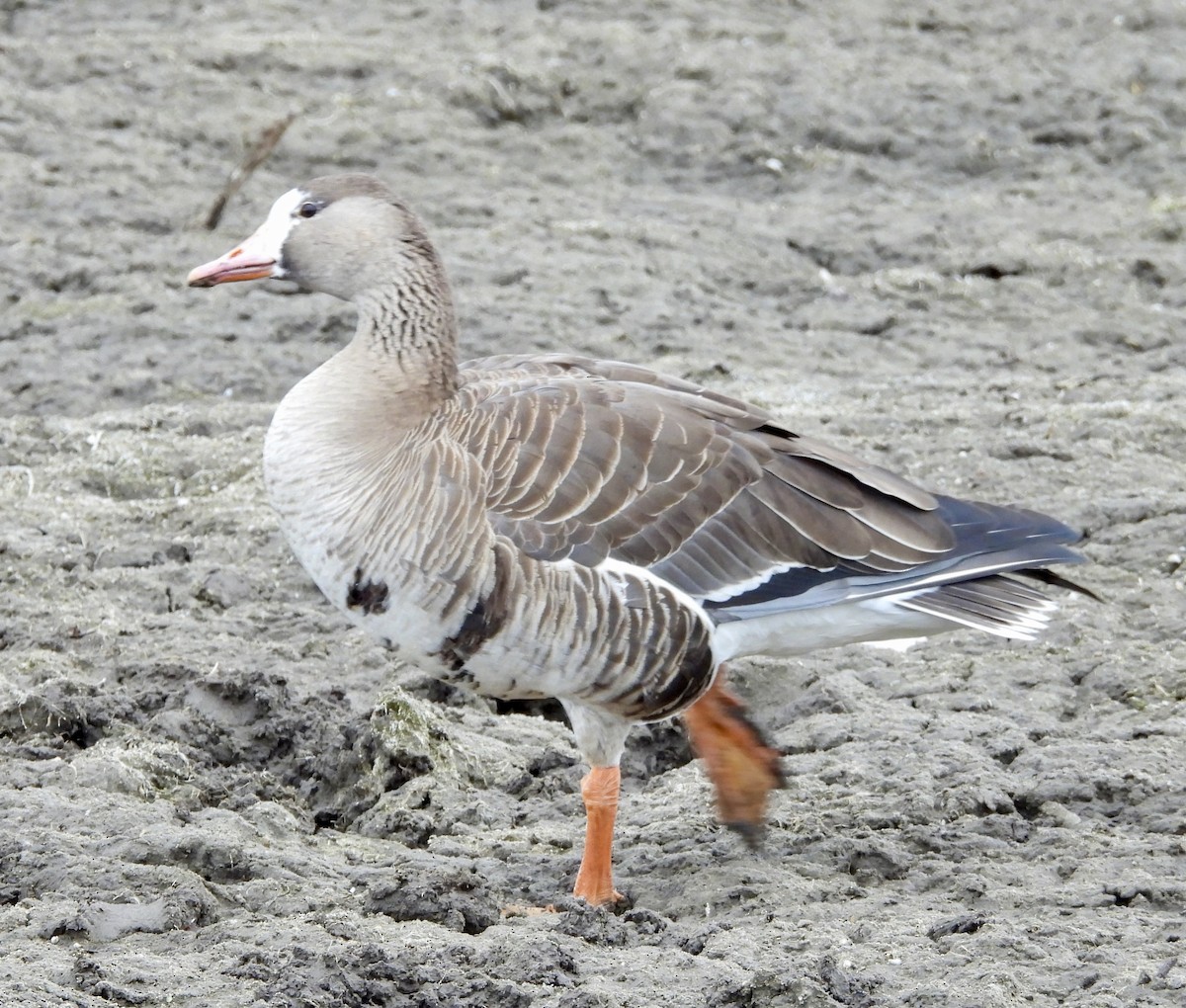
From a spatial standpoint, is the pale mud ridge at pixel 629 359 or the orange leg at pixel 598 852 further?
the orange leg at pixel 598 852

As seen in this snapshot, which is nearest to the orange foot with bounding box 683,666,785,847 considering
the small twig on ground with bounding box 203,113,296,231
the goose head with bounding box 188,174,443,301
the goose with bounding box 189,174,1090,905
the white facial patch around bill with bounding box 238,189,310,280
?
the goose with bounding box 189,174,1090,905

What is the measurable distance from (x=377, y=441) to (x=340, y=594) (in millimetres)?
460

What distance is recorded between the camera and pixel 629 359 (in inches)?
353

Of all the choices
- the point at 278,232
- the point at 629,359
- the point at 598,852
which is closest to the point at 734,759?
the point at 598,852

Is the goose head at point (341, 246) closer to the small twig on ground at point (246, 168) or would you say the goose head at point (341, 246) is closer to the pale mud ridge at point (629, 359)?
the pale mud ridge at point (629, 359)

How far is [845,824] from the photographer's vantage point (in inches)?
210

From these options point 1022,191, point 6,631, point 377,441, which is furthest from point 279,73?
point 377,441

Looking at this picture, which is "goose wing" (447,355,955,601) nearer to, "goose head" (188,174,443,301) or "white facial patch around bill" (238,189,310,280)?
"goose head" (188,174,443,301)

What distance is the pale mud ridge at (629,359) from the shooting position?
452 centimetres

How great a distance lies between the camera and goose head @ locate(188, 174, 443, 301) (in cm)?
550

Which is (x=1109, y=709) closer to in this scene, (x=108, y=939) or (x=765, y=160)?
(x=108, y=939)

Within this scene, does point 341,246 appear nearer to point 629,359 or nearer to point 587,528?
point 587,528

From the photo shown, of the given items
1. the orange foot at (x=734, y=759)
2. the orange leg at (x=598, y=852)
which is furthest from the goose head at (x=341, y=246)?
the orange leg at (x=598, y=852)

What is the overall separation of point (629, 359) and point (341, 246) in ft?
Result: 11.8
